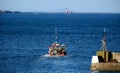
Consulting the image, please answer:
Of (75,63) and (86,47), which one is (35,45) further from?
(75,63)

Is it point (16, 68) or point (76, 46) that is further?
point (76, 46)

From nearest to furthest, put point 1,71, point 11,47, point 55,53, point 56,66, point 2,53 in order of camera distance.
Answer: point 1,71 → point 56,66 → point 55,53 → point 2,53 → point 11,47

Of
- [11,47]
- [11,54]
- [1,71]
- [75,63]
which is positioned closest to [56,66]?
[75,63]

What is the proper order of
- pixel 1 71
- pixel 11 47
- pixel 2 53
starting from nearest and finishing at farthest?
pixel 1 71
pixel 2 53
pixel 11 47

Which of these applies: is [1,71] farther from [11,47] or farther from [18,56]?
[11,47]

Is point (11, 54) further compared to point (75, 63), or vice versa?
point (11, 54)

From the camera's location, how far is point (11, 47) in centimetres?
9669

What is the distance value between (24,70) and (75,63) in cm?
1002

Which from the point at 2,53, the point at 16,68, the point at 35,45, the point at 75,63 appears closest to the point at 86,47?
the point at 35,45

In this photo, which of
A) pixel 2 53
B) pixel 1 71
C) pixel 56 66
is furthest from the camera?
pixel 2 53

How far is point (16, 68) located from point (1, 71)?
404 cm

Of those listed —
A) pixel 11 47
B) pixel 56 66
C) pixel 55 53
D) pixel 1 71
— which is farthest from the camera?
pixel 11 47

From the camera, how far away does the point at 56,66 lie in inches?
2808

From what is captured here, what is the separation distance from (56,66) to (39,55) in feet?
43.1
